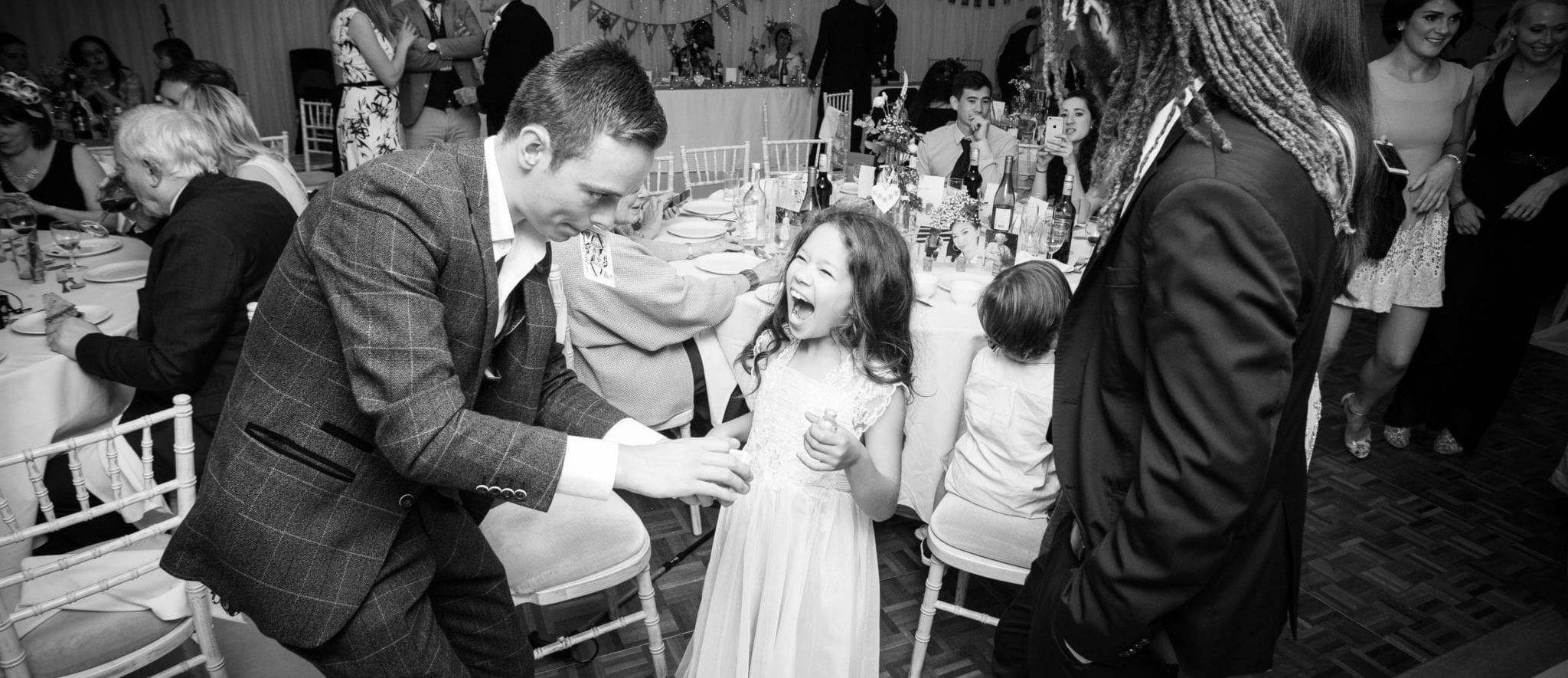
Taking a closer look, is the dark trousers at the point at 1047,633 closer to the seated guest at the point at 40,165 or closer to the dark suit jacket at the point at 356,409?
the dark suit jacket at the point at 356,409

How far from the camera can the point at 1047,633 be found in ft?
3.81

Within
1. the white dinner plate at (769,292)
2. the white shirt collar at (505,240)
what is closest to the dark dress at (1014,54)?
the white dinner plate at (769,292)

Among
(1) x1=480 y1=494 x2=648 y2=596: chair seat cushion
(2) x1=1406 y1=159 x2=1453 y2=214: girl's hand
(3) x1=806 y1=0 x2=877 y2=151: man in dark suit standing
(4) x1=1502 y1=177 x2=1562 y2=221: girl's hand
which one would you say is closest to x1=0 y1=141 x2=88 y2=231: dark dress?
(1) x1=480 y1=494 x2=648 y2=596: chair seat cushion

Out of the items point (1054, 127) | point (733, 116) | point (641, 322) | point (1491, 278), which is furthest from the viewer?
point (733, 116)

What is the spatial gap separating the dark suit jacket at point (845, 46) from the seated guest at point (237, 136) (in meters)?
5.14

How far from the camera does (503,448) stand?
3.92 ft

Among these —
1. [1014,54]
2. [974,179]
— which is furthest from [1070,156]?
[1014,54]

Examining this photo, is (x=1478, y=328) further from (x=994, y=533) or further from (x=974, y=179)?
(x=994, y=533)

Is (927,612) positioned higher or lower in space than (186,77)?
lower

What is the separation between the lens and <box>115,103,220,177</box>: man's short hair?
2.27 meters

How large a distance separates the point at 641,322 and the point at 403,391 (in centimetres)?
153

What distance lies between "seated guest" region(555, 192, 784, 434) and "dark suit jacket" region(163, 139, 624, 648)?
1155 millimetres

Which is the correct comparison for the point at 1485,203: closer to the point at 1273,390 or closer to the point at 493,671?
the point at 1273,390

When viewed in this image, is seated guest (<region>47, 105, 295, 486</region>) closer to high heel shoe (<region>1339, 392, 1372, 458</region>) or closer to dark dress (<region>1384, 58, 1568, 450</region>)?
high heel shoe (<region>1339, 392, 1372, 458</region>)
